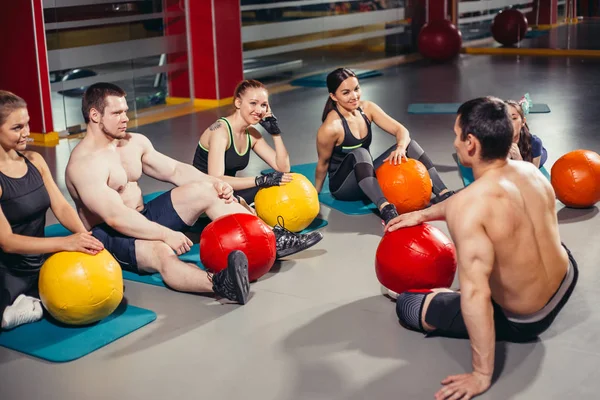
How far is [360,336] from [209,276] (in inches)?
33.4

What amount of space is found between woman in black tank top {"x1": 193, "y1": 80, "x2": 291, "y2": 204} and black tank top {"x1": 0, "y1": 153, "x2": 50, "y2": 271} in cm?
134

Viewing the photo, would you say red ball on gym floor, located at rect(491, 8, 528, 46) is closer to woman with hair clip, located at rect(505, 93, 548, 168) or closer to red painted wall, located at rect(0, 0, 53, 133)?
red painted wall, located at rect(0, 0, 53, 133)

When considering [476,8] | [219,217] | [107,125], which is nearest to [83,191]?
[107,125]

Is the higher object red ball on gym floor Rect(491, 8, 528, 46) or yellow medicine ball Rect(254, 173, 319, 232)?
red ball on gym floor Rect(491, 8, 528, 46)

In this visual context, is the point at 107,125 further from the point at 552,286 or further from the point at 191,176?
the point at 552,286

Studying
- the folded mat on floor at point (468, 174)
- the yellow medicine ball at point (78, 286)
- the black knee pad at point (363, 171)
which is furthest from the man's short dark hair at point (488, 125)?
the folded mat on floor at point (468, 174)

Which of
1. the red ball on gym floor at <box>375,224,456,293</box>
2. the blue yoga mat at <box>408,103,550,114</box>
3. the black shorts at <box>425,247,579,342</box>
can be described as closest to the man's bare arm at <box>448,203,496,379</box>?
the black shorts at <box>425,247,579,342</box>

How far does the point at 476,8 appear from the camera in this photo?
51.2 ft

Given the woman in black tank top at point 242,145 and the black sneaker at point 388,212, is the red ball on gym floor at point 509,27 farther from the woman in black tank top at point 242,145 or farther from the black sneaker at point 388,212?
the black sneaker at point 388,212

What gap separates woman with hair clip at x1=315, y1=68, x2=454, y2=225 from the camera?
5.20m

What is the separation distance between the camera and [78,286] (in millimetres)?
3420

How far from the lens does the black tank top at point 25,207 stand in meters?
3.57

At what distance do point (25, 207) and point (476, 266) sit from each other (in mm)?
2059

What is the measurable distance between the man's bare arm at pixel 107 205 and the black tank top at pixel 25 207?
10.6 inches
